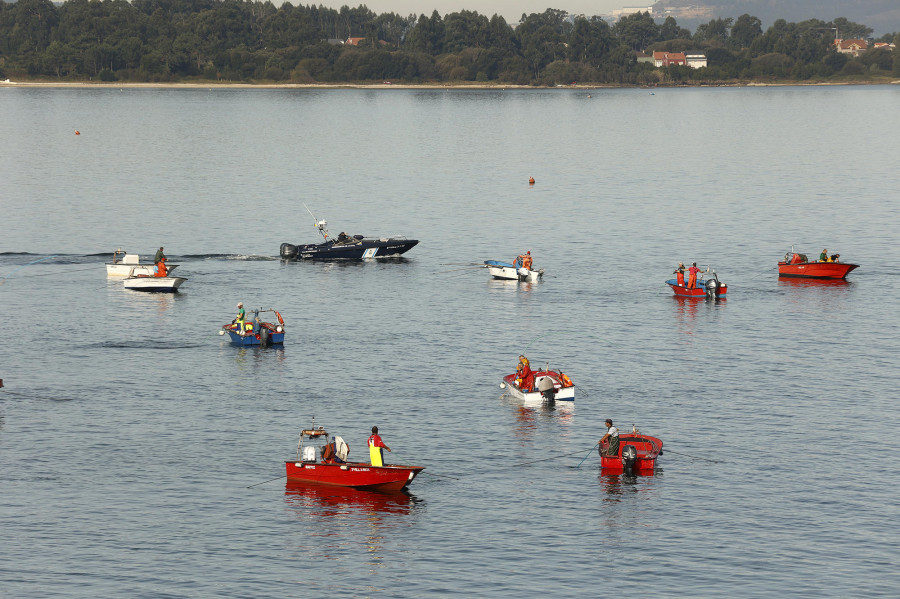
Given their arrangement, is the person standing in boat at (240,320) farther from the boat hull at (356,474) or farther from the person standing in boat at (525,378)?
the boat hull at (356,474)

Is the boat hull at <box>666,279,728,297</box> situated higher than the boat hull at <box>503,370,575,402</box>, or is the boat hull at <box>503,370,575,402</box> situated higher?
the boat hull at <box>666,279,728,297</box>

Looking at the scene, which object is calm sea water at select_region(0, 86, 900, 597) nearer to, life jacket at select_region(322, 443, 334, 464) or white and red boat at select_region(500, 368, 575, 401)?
white and red boat at select_region(500, 368, 575, 401)

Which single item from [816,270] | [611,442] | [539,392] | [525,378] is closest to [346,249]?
[816,270]

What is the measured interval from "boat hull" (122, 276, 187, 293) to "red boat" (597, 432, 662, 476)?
54980 millimetres

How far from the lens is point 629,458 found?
59594 mm

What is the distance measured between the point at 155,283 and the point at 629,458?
57.9 metres

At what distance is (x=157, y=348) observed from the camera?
84375 mm

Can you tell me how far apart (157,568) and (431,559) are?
40.1ft

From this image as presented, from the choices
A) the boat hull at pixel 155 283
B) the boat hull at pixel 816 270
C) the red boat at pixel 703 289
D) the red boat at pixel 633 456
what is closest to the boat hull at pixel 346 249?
the boat hull at pixel 155 283

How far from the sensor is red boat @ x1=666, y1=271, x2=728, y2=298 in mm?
101375

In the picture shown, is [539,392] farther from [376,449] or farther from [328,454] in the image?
[328,454]

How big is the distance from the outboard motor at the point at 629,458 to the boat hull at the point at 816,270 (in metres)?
57.8

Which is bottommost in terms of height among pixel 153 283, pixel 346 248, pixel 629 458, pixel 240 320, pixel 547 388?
pixel 629 458

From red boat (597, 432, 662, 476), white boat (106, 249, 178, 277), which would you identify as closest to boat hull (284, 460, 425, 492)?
red boat (597, 432, 662, 476)
